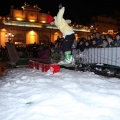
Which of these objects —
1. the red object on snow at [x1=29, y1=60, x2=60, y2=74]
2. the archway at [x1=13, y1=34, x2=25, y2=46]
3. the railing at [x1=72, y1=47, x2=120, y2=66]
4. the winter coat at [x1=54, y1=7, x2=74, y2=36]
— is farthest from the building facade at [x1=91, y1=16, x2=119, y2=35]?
the winter coat at [x1=54, y1=7, x2=74, y2=36]

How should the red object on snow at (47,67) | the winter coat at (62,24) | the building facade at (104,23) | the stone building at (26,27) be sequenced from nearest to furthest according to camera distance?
the winter coat at (62,24) → the red object on snow at (47,67) → the stone building at (26,27) → the building facade at (104,23)

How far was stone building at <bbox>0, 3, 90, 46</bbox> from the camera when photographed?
31375 mm

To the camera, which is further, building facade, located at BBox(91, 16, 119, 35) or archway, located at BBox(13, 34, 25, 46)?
building facade, located at BBox(91, 16, 119, 35)

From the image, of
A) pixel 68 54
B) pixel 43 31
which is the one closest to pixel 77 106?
pixel 68 54

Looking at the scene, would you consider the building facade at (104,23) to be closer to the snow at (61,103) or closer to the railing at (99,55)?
the railing at (99,55)

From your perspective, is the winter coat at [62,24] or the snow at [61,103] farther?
the winter coat at [62,24]

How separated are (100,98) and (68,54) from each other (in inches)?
137

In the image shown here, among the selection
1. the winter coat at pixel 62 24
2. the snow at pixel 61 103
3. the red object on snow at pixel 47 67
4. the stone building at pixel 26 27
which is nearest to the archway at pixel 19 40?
the stone building at pixel 26 27

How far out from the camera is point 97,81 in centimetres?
542

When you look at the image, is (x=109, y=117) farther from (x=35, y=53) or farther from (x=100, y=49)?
(x=35, y=53)

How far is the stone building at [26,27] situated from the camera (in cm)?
3138

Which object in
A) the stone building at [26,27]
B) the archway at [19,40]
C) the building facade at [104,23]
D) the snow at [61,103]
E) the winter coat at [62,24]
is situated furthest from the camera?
the building facade at [104,23]

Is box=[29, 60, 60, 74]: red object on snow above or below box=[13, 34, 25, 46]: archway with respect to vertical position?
below

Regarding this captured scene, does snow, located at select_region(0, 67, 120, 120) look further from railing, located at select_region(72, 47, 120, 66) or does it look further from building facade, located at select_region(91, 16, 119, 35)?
building facade, located at select_region(91, 16, 119, 35)
